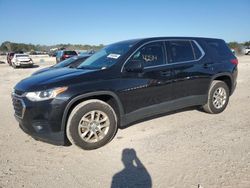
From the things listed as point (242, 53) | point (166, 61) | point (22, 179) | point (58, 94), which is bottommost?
point (22, 179)

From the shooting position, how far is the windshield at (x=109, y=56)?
175 inches

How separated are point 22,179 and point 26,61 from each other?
2398 cm

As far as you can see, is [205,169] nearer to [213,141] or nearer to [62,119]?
[213,141]

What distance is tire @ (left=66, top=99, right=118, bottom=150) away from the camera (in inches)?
153

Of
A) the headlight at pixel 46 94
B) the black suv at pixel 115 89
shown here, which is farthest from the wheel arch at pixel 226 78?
the headlight at pixel 46 94

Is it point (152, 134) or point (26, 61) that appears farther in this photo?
point (26, 61)

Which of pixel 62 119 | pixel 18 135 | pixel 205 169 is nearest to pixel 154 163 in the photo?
pixel 205 169

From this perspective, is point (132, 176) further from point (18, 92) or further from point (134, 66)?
point (18, 92)

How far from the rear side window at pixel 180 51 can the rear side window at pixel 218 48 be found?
2.29ft

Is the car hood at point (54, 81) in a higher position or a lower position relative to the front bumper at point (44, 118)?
higher

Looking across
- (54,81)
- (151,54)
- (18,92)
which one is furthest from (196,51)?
(18,92)

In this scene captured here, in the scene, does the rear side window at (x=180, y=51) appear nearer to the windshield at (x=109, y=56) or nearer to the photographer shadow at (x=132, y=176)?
the windshield at (x=109, y=56)

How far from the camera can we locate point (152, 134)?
15.0 feet

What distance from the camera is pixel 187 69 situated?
5.03 metres
